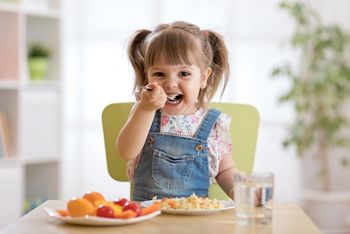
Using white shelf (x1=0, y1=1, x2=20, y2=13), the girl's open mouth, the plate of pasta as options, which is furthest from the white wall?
the plate of pasta

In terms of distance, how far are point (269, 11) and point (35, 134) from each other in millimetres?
1642

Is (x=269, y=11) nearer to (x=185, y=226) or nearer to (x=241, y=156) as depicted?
(x=241, y=156)

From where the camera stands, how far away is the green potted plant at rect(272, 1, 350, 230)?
13.6 ft

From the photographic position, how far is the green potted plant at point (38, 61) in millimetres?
3969

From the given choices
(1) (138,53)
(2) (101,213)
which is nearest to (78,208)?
(2) (101,213)

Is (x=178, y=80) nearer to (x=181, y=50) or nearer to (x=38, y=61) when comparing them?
(x=181, y=50)

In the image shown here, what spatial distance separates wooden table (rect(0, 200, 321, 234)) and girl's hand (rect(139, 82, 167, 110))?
0.28 metres

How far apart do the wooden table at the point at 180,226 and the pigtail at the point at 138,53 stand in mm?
620

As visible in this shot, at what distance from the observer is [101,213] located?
1.30 meters

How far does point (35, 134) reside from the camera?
396 centimetres

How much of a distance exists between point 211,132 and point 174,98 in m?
0.14

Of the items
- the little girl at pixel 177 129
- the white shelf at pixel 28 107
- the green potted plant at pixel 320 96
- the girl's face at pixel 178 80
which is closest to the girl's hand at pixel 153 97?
the little girl at pixel 177 129

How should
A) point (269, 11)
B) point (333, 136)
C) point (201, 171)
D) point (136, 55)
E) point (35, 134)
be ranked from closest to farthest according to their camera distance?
point (201, 171), point (136, 55), point (35, 134), point (333, 136), point (269, 11)

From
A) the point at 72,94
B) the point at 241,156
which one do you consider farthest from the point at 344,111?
the point at 241,156
